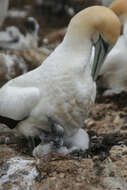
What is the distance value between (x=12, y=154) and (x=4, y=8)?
6.09 meters

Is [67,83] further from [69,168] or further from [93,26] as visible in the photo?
[69,168]

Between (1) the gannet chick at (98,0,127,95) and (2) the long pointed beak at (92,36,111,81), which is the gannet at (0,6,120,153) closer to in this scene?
(2) the long pointed beak at (92,36,111,81)

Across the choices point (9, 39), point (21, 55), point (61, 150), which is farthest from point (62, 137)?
point (9, 39)

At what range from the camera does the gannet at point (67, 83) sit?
4480 mm

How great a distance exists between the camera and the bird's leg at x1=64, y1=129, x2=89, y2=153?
15.6ft

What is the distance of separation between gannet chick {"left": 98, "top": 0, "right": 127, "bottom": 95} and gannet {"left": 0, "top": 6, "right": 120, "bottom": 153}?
2127 mm

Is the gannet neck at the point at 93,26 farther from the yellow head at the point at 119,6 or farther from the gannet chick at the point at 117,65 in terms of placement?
the yellow head at the point at 119,6

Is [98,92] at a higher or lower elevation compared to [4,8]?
lower

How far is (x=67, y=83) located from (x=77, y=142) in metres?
0.73

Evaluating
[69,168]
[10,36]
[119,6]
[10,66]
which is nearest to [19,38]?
[10,36]

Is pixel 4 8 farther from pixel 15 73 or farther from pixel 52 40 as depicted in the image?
pixel 15 73

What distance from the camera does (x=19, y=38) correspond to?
1063 centimetres

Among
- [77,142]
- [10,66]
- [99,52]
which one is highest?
[99,52]

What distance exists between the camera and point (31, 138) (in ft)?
15.7
